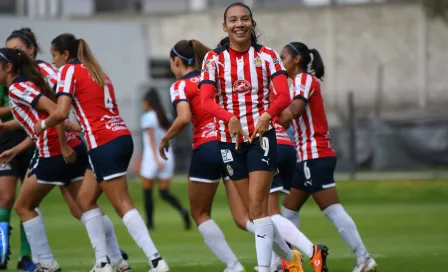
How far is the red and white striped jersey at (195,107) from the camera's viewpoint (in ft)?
36.6

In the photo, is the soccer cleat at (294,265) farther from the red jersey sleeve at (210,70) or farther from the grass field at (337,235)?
the red jersey sleeve at (210,70)

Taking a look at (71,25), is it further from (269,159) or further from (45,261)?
(269,159)

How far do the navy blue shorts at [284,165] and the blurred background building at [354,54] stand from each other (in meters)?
19.7

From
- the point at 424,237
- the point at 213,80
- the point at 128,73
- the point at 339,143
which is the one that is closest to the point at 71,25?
the point at 128,73

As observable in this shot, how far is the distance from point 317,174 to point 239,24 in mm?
2465

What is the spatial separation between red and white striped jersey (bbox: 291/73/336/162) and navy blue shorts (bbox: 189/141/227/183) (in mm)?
873

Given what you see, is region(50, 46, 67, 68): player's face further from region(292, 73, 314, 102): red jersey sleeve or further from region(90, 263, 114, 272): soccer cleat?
region(292, 73, 314, 102): red jersey sleeve

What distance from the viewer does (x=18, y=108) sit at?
11195 mm

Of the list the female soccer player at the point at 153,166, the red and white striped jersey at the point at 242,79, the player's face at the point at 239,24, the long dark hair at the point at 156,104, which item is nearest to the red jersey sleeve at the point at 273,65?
the red and white striped jersey at the point at 242,79

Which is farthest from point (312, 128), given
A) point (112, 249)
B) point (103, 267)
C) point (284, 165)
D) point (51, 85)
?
point (51, 85)

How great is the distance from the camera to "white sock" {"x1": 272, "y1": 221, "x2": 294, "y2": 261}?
983cm

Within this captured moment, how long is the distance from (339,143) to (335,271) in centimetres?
1978

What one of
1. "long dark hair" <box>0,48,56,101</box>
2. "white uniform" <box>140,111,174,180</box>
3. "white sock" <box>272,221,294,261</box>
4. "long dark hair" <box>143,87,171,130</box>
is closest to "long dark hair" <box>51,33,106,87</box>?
"long dark hair" <box>0,48,56,101</box>

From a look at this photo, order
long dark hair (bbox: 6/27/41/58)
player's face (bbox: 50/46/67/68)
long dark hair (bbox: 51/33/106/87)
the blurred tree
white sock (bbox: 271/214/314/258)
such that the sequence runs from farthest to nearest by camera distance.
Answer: the blurred tree → long dark hair (bbox: 6/27/41/58) → player's face (bbox: 50/46/67/68) → long dark hair (bbox: 51/33/106/87) → white sock (bbox: 271/214/314/258)
